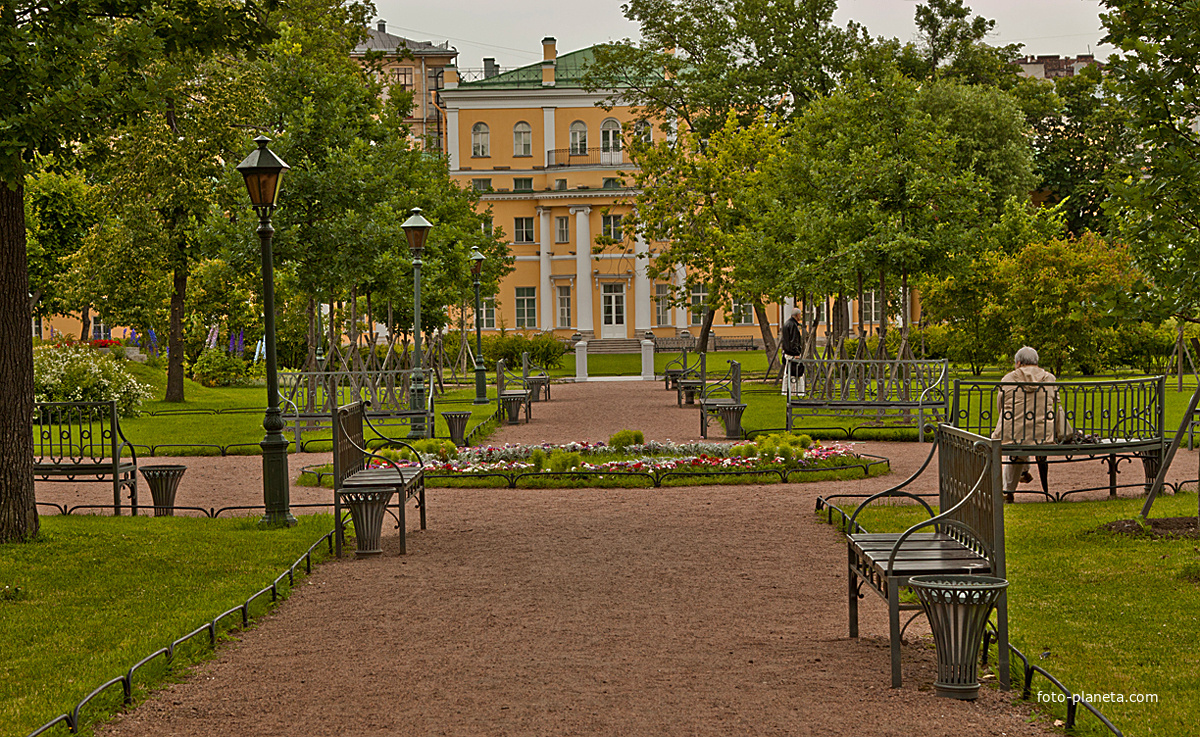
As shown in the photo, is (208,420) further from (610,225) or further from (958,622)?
(610,225)

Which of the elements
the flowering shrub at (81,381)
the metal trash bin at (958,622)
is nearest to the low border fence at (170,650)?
the metal trash bin at (958,622)

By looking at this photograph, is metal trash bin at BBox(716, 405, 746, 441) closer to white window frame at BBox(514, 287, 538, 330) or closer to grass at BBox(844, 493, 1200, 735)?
grass at BBox(844, 493, 1200, 735)

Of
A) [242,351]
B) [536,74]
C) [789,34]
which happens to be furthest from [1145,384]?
[536,74]

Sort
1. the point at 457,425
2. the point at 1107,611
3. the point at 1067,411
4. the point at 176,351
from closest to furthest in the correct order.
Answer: the point at 1107,611 → the point at 1067,411 → the point at 457,425 → the point at 176,351

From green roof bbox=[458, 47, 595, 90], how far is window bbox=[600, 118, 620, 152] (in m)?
2.70

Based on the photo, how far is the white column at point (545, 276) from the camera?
61.6 meters

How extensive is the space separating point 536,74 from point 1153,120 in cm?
5918

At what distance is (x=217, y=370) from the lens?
37469 millimetres

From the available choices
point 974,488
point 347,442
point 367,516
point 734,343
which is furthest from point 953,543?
point 734,343

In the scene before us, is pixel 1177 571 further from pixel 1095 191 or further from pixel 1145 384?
pixel 1095 191

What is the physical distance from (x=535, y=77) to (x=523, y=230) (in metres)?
9.29

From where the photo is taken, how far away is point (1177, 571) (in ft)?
24.4

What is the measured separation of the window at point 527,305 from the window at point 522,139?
7.75m

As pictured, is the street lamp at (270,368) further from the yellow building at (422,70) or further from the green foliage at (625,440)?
the yellow building at (422,70)
